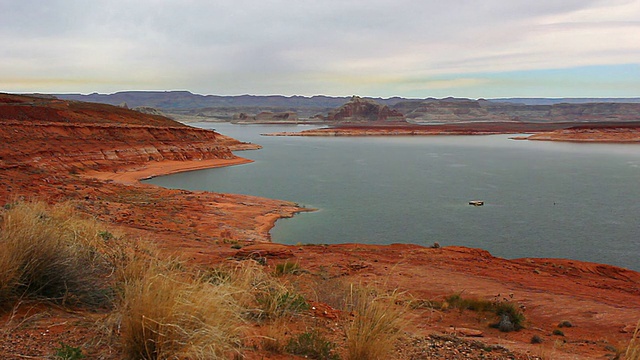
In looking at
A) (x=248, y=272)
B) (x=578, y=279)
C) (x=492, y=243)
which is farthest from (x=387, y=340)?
(x=492, y=243)

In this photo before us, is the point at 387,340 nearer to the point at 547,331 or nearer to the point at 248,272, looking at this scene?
the point at 248,272

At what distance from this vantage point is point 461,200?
86.9ft

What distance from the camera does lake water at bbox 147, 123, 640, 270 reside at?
18.1 m

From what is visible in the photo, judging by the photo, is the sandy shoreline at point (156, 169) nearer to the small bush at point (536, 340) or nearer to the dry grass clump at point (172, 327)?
the small bush at point (536, 340)

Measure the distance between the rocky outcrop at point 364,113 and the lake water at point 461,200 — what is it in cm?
11243

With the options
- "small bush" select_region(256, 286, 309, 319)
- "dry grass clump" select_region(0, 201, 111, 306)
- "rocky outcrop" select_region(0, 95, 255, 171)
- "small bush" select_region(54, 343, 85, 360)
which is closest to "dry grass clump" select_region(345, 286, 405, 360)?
"small bush" select_region(256, 286, 309, 319)

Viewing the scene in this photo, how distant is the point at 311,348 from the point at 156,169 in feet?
126

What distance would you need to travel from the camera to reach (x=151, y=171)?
127 feet

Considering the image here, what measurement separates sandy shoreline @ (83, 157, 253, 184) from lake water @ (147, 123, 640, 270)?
177 centimetres

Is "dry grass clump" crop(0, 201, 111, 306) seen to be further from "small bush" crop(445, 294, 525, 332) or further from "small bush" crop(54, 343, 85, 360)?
"small bush" crop(445, 294, 525, 332)

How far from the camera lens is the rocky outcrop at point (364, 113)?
527 feet

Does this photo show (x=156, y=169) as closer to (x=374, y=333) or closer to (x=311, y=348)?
(x=311, y=348)

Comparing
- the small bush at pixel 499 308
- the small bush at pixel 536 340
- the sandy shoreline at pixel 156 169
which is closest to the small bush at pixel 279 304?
the small bush at pixel 536 340

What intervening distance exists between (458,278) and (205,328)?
875 cm
